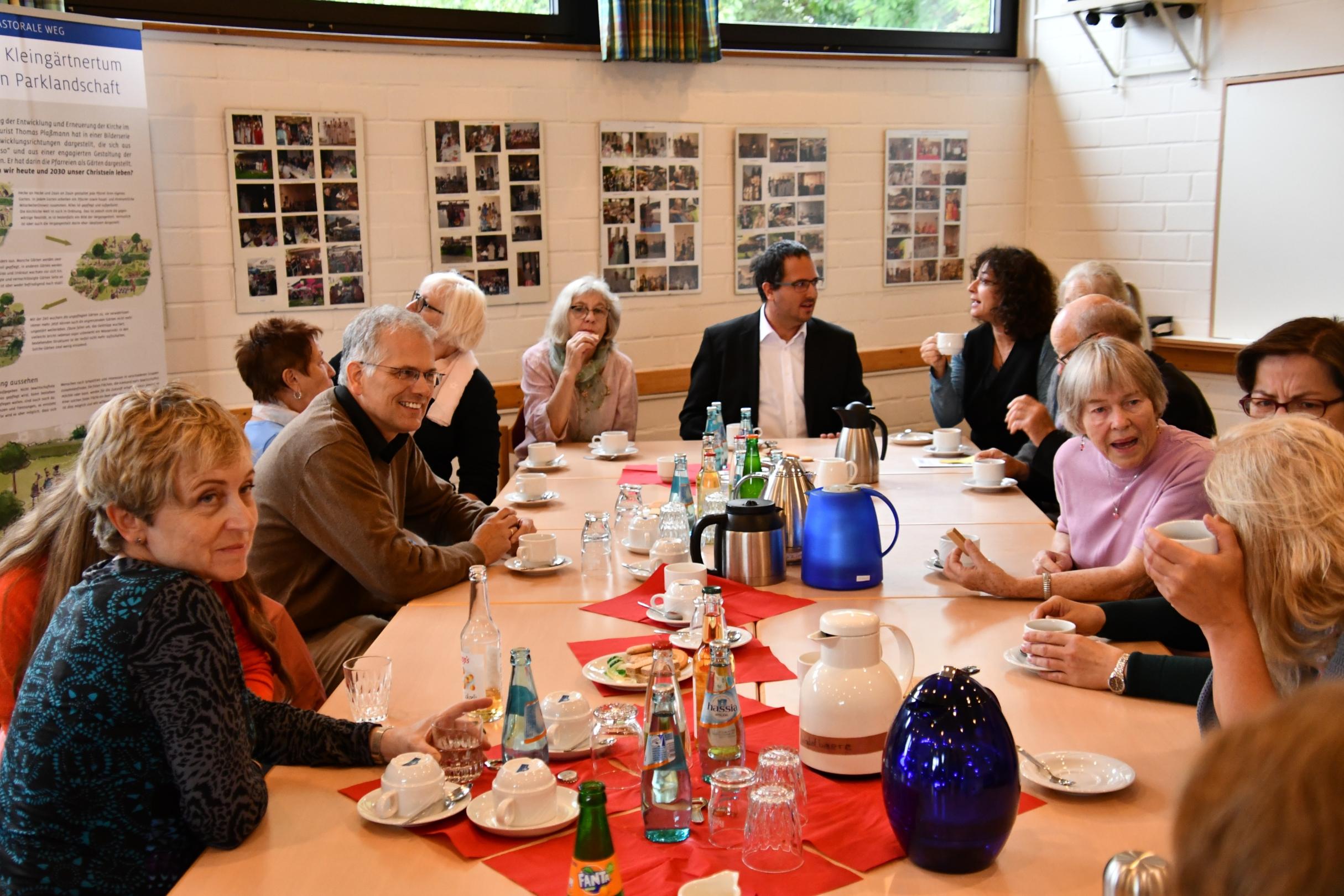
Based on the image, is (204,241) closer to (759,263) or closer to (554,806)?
(759,263)

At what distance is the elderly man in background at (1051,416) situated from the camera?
325 centimetres

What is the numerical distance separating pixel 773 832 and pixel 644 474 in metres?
2.46

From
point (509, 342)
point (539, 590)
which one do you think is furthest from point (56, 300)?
point (539, 590)

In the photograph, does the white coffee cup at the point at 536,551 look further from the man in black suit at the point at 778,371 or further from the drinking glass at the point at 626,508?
the man in black suit at the point at 778,371

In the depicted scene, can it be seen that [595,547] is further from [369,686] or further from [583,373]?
[583,373]

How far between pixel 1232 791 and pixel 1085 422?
6.90ft

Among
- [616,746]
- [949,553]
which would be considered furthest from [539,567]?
[616,746]

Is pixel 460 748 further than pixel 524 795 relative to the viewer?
Yes

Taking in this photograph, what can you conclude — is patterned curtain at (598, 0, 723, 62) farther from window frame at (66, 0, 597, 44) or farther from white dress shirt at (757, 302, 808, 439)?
white dress shirt at (757, 302, 808, 439)

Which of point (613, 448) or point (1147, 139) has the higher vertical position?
point (1147, 139)

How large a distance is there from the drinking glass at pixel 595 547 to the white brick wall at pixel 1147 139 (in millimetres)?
3454

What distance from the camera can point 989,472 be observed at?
349cm

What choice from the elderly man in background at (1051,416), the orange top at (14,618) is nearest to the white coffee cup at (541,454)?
the elderly man in background at (1051,416)

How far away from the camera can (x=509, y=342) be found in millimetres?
4996
